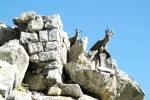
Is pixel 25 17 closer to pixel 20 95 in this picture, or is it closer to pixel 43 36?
pixel 43 36

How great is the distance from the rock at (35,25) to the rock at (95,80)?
12.6 ft

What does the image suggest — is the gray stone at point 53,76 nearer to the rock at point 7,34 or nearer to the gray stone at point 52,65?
the gray stone at point 52,65

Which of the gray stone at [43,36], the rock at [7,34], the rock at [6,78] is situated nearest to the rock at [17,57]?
the rock at [6,78]

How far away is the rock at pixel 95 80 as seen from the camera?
34.5 meters

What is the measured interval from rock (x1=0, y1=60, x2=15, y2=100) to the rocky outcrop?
0.06 m

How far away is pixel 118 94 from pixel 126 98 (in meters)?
0.69

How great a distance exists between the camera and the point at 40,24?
37.1 meters

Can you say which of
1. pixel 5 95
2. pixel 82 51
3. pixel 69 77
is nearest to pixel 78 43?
pixel 82 51

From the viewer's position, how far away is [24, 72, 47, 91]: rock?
3422cm

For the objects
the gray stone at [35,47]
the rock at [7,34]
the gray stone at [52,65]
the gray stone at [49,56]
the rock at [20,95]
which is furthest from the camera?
the rock at [7,34]

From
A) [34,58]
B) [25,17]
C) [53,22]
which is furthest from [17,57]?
[25,17]

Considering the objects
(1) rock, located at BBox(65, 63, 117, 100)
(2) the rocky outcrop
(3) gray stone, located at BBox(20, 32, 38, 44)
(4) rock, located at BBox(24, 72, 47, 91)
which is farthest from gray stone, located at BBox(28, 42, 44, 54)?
(1) rock, located at BBox(65, 63, 117, 100)

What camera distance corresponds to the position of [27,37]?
36344 millimetres

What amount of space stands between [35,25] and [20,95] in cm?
740
